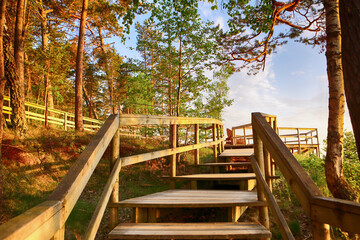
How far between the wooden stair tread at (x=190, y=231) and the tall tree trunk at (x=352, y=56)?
4.28ft

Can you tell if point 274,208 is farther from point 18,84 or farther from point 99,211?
point 18,84

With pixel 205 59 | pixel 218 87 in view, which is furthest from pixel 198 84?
pixel 218 87

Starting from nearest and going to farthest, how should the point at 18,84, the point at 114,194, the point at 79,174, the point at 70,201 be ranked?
1. the point at 70,201
2. the point at 79,174
3. the point at 114,194
4. the point at 18,84

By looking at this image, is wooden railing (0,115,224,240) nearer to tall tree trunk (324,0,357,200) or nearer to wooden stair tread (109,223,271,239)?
wooden stair tread (109,223,271,239)

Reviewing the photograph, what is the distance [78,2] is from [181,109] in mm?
10262

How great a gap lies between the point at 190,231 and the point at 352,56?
7.06 ft

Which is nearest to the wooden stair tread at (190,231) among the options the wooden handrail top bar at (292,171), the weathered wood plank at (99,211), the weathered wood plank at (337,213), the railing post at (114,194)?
the railing post at (114,194)

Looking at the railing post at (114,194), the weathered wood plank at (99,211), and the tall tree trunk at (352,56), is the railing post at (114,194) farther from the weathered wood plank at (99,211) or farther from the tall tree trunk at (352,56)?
the tall tree trunk at (352,56)

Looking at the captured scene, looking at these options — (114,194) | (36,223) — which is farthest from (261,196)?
(36,223)

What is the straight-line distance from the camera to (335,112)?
17.0ft

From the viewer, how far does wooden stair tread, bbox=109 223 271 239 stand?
233 centimetres

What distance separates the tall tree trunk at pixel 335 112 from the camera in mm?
5043

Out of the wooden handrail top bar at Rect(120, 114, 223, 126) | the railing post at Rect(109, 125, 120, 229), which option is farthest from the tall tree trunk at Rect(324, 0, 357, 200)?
the railing post at Rect(109, 125, 120, 229)

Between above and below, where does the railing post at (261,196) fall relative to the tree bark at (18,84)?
below
